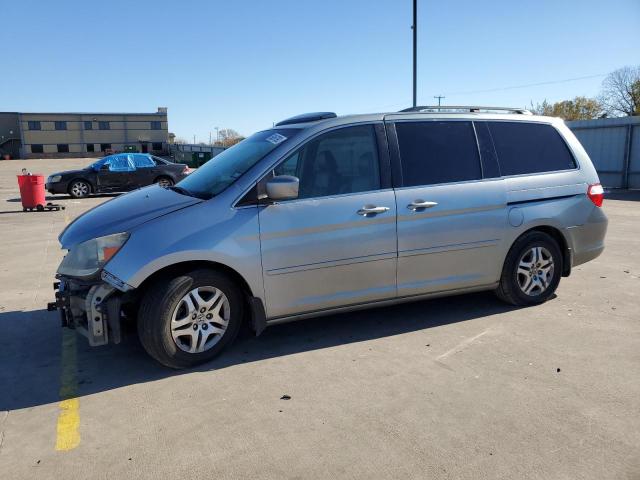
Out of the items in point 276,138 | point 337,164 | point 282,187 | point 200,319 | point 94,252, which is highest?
point 276,138

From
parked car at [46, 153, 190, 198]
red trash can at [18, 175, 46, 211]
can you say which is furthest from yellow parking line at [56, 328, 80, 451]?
parked car at [46, 153, 190, 198]

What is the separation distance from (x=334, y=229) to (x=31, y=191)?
13092 millimetres

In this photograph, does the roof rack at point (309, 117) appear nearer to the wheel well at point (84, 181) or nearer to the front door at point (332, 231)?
the front door at point (332, 231)

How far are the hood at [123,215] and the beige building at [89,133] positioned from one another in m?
78.9

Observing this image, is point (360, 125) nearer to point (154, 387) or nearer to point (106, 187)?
point (154, 387)

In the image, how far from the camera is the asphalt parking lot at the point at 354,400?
9.16 feet

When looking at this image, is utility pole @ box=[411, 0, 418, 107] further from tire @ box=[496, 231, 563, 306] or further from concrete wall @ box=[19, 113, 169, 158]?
concrete wall @ box=[19, 113, 169, 158]

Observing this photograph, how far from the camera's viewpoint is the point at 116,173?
727 inches

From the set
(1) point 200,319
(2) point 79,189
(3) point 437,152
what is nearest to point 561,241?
(3) point 437,152

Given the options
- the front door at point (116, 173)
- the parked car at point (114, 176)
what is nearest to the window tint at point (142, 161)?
the parked car at point (114, 176)

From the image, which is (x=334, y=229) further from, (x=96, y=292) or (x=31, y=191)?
(x=31, y=191)

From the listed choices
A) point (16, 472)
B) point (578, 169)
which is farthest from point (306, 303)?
point (578, 169)

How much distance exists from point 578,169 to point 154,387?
4470mm

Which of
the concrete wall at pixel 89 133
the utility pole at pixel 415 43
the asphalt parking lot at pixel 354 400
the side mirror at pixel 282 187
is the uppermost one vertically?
the concrete wall at pixel 89 133
